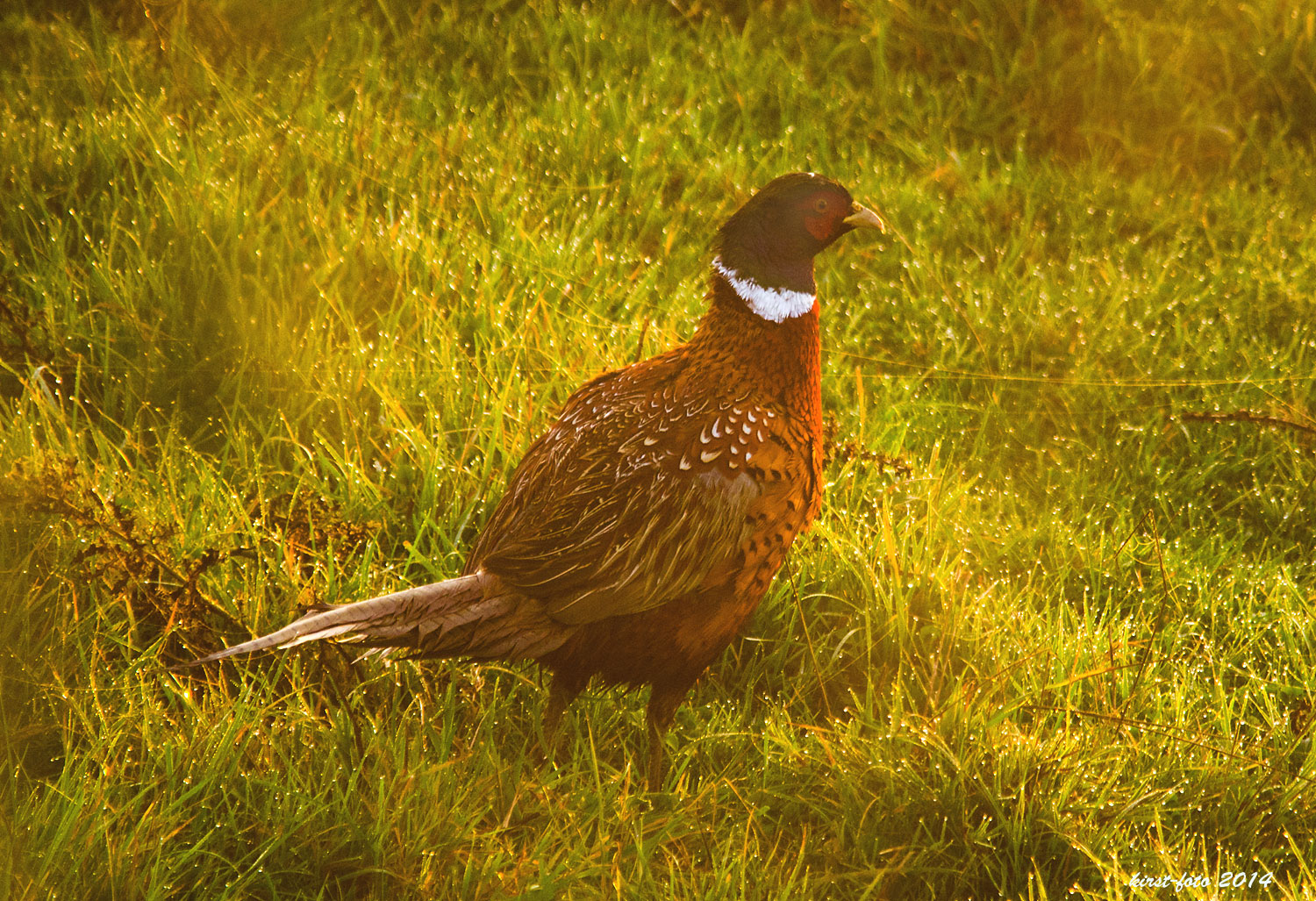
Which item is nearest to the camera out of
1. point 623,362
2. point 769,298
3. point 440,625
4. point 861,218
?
point 440,625

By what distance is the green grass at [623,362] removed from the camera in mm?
2633

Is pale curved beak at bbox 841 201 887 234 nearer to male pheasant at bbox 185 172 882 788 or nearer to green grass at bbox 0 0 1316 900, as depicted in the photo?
male pheasant at bbox 185 172 882 788

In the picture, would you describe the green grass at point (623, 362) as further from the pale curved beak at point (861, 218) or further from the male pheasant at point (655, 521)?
the pale curved beak at point (861, 218)

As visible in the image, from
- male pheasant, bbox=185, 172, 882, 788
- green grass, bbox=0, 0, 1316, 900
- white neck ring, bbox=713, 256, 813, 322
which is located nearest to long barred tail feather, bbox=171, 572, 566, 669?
male pheasant, bbox=185, 172, 882, 788

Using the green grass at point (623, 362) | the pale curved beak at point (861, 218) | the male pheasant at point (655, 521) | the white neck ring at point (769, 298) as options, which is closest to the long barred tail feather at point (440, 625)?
the male pheasant at point (655, 521)

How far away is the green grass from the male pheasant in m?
0.26

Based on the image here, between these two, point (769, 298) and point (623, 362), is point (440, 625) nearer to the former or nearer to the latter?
point (769, 298)

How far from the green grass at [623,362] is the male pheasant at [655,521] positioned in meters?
0.26

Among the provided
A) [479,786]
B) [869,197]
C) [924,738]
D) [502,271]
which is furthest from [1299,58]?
[479,786]

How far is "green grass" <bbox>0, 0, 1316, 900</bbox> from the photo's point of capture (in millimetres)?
2633

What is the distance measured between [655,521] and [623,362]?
1207 millimetres

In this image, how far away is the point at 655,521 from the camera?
273cm

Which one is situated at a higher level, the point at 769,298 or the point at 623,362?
the point at 769,298

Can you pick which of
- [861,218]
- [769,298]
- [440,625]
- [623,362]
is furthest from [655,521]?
[623,362]
